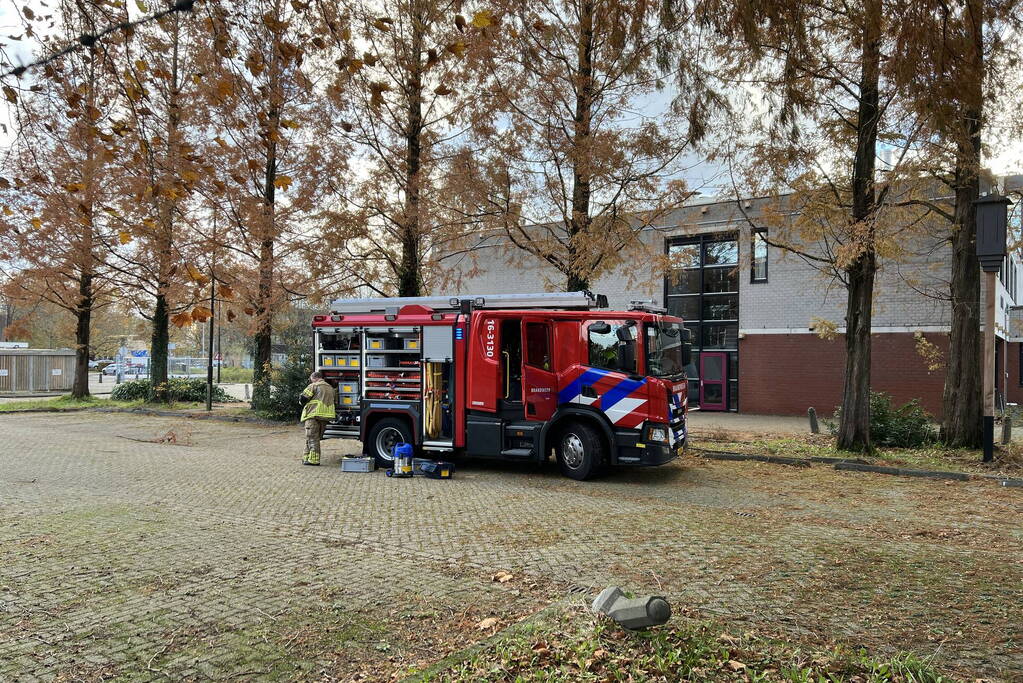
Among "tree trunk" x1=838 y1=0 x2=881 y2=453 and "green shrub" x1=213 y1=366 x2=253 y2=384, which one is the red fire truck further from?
"green shrub" x1=213 y1=366 x2=253 y2=384

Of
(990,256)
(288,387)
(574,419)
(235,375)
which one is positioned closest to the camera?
(574,419)

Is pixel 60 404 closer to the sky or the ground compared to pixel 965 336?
closer to the ground

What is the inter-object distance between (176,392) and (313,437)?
1744cm

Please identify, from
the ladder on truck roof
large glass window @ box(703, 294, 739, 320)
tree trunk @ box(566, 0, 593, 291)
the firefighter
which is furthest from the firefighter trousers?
large glass window @ box(703, 294, 739, 320)

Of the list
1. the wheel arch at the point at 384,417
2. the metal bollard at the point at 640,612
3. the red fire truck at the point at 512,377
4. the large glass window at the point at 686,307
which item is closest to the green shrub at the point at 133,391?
the red fire truck at the point at 512,377

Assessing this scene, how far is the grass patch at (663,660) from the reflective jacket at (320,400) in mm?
9301

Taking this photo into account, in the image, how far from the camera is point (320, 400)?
13.2 meters

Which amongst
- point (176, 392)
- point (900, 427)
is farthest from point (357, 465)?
point (176, 392)

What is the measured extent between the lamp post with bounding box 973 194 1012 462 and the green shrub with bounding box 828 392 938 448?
208 centimetres

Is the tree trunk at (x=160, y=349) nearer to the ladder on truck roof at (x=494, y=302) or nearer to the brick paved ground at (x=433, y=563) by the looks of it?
the brick paved ground at (x=433, y=563)

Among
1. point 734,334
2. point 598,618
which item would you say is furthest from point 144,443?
point 734,334

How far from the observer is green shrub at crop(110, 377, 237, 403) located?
28.4 meters

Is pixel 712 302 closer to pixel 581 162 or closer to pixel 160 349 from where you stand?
pixel 581 162

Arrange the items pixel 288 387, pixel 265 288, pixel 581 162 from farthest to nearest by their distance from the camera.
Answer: pixel 288 387 < pixel 265 288 < pixel 581 162
